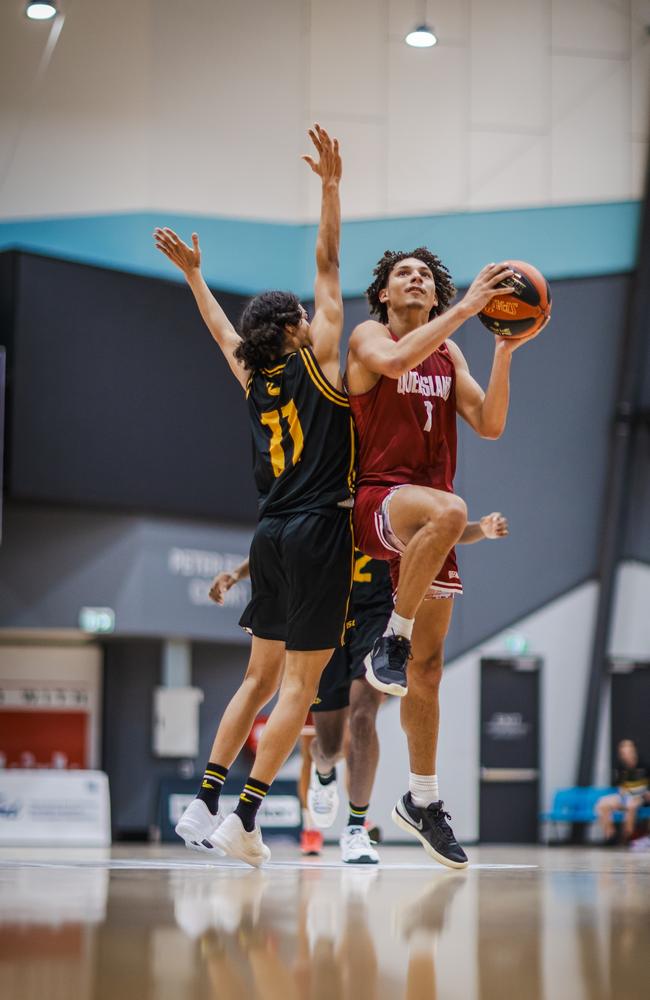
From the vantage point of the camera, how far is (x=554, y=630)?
14.7 m

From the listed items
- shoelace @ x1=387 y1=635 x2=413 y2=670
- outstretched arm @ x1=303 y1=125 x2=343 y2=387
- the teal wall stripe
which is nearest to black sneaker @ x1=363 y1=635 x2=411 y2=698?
shoelace @ x1=387 y1=635 x2=413 y2=670

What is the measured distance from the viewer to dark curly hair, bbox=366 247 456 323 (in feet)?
16.2

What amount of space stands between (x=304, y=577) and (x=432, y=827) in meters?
1.00

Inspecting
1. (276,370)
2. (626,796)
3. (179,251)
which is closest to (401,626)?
(276,370)

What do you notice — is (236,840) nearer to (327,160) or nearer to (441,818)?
(441,818)

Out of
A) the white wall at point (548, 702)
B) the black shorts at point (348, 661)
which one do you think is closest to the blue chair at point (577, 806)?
the white wall at point (548, 702)

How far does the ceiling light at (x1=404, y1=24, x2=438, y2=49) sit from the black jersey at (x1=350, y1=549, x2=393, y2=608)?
967cm

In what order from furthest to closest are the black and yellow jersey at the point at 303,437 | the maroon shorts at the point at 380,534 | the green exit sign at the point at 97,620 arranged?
the green exit sign at the point at 97,620, the black and yellow jersey at the point at 303,437, the maroon shorts at the point at 380,534

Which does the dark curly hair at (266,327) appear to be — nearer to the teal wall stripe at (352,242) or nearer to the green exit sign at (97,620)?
the green exit sign at (97,620)

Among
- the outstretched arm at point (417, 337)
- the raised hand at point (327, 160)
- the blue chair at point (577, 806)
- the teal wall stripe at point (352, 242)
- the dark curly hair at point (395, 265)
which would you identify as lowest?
the blue chair at point (577, 806)

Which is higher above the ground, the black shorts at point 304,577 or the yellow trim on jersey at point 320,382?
the yellow trim on jersey at point 320,382

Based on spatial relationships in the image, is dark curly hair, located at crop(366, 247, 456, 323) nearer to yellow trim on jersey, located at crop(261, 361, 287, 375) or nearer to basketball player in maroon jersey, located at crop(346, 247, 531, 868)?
basketball player in maroon jersey, located at crop(346, 247, 531, 868)

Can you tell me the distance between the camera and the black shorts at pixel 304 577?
4.22 m

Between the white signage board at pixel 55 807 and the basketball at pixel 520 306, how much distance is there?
28.2 ft
